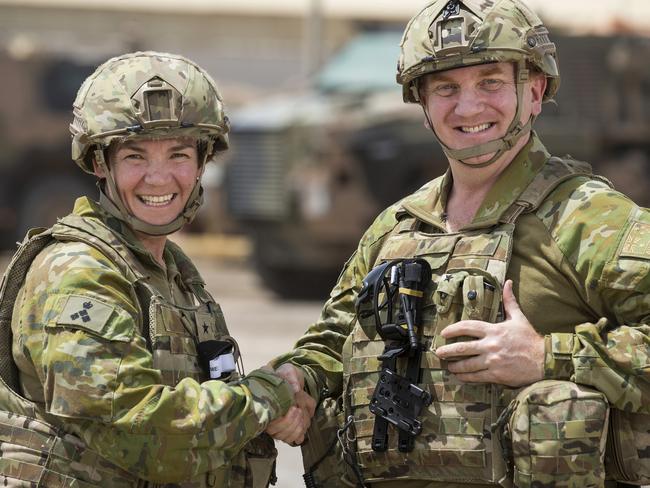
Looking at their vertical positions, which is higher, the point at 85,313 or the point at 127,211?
the point at 127,211

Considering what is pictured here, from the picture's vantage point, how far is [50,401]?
3760 millimetres

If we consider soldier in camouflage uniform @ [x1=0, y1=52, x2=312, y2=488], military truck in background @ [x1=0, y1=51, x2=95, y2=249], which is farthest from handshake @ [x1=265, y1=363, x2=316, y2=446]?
military truck in background @ [x1=0, y1=51, x2=95, y2=249]

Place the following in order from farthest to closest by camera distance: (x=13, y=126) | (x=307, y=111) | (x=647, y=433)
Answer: (x=13, y=126) < (x=307, y=111) < (x=647, y=433)

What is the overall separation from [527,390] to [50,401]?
1254mm

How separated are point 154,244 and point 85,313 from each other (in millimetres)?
558

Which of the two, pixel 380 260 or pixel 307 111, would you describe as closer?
pixel 380 260

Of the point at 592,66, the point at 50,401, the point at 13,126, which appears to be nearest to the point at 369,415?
the point at 50,401

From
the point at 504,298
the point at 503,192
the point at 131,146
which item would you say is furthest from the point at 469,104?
the point at 131,146

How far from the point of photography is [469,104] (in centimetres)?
394

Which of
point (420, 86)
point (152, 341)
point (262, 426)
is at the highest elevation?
point (420, 86)

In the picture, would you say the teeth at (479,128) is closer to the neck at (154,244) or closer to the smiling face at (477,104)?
the smiling face at (477,104)

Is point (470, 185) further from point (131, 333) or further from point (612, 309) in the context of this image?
point (131, 333)

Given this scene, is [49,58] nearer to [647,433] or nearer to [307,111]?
[307,111]

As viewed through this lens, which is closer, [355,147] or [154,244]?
[154,244]
